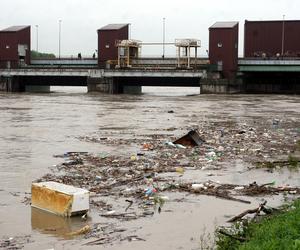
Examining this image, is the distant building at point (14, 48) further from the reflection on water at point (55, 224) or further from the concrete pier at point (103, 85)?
the reflection on water at point (55, 224)

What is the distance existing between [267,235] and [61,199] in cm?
300

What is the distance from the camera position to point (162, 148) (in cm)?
1477

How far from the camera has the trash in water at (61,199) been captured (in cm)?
723

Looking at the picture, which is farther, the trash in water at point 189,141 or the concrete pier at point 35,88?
the concrete pier at point 35,88

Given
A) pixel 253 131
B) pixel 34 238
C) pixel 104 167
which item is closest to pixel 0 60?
pixel 253 131

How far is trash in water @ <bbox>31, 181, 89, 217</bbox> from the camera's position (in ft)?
23.7

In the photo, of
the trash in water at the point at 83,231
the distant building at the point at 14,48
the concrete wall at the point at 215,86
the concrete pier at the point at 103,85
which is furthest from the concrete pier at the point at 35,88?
the trash in water at the point at 83,231

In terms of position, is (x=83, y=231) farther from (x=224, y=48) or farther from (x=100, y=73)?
(x=224, y=48)

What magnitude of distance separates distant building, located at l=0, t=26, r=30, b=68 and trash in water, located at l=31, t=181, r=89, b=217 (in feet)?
225

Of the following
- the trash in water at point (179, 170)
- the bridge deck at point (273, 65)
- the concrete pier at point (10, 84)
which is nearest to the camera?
the trash in water at point (179, 170)

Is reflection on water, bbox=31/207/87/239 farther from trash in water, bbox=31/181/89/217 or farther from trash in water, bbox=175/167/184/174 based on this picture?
trash in water, bbox=175/167/184/174

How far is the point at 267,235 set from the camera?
5.54 m

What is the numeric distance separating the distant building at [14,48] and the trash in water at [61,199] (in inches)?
2706

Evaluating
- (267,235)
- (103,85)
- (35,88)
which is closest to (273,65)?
(103,85)
